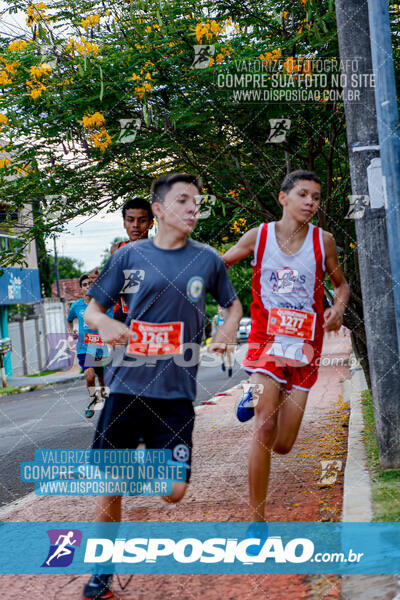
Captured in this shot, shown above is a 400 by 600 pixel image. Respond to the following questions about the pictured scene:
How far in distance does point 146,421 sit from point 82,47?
3.07 m

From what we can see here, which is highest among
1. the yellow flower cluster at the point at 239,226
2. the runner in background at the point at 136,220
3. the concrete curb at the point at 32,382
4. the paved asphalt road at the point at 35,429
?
the yellow flower cluster at the point at 239,226

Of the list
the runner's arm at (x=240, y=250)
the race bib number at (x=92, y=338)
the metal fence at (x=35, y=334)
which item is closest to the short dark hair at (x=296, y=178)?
the runner's arm at (x=240, y=250)

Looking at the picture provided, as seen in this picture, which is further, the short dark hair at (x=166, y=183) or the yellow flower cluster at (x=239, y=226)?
the yellow flower cluster at (x=239, y=226)

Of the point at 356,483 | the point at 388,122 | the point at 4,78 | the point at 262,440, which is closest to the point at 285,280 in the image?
the point at 262,440

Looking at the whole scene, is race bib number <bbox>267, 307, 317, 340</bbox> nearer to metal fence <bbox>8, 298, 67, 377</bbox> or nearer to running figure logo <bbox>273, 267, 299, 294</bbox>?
running figure logo <bbox>273, 267, 299, 294</bbox>

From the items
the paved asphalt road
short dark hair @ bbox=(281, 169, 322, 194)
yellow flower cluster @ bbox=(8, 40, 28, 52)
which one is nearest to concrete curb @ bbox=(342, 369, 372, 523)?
short dark hair @ bbox=(281, 169, 322, 194)

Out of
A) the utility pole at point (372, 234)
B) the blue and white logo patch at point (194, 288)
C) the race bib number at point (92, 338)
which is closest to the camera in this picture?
the blue and white logo patch at point (194, 288)

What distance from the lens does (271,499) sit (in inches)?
189

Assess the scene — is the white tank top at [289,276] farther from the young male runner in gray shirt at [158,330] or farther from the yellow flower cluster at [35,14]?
the yellow flower cluster at [35,14]

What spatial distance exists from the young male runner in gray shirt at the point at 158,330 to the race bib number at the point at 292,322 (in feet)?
1.57

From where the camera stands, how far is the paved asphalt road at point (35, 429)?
675cm

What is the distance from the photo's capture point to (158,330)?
3.26m

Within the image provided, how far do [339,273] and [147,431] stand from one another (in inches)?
54.7

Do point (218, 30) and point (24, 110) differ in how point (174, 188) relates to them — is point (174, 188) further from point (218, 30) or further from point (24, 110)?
point (24, 110)
